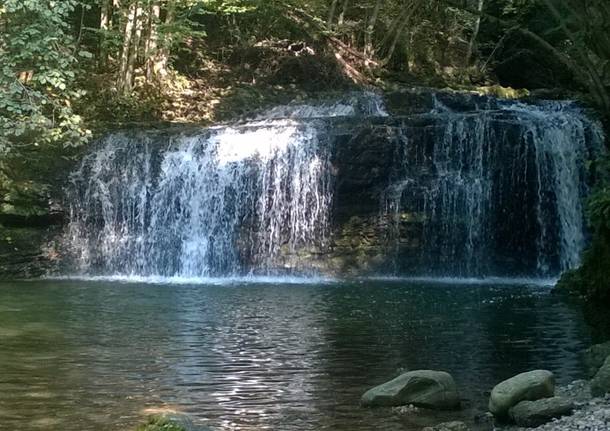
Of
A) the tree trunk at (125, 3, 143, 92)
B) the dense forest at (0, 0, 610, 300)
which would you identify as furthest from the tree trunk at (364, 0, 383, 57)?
the tree trunk at (125, 3, 143, 92)

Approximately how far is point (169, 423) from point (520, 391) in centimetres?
322

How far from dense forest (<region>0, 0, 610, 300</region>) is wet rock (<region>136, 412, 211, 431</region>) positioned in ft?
40.2

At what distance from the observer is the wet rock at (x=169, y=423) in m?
6.04

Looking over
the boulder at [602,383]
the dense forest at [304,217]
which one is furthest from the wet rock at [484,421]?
the boulder at [602,383]

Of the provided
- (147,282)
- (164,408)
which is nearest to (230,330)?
(164,408)

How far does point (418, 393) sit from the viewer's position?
7.86m

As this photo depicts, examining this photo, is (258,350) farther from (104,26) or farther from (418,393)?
(104,26)

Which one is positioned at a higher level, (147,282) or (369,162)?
(369,162)

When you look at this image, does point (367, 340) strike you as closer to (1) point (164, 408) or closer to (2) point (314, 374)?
(2) point (314, 374)

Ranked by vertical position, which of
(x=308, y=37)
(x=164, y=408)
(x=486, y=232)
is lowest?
(x=164, y=408)

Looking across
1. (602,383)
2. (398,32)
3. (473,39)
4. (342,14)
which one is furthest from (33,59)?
(473,39)

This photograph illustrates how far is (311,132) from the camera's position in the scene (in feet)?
68.0

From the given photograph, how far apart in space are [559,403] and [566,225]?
43.0 feet

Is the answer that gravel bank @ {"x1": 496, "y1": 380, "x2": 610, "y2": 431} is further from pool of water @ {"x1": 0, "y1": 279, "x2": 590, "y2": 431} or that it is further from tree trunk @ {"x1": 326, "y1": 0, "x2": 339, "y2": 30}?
tree trunk @ {"x1": 326, "y1": 0, "x2": 339, "y2": 30}
